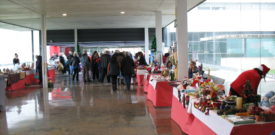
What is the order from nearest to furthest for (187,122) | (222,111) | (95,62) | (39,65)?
(222,111)
(187,122)
(39,65)
(95,62)

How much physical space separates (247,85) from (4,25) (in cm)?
1291

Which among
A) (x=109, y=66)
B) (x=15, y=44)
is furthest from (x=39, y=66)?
(x=109, y=66)

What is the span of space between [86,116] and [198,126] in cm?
300

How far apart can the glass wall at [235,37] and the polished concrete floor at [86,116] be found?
6.33ft

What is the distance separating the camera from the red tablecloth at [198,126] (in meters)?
3.12

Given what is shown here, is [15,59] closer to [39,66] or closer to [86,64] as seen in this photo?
[39,66]

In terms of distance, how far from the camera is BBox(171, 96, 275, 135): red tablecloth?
3115 millimetres

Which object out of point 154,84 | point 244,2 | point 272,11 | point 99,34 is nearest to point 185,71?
point 154,84

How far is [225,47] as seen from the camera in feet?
25.2

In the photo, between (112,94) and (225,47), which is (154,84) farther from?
(112,94)

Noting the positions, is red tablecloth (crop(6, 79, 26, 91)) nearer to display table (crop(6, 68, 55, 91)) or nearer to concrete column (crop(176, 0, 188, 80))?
display table (crop(6, 68, 55, 91))

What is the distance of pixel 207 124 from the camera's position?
3809 millimetres

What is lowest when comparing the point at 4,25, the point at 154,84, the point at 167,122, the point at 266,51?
the point at 167,122

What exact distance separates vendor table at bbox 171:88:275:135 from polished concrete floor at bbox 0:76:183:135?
26cm
